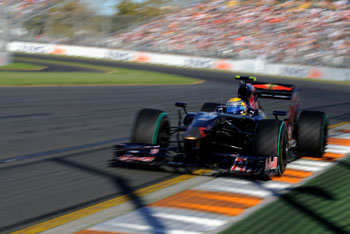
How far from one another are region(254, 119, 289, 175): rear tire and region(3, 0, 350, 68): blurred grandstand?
993 inches

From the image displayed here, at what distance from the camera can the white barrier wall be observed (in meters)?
30.6

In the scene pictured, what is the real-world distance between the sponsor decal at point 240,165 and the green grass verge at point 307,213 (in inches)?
26.0

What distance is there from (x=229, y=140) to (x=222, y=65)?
2855 cm

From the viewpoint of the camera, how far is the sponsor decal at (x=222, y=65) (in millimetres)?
34947

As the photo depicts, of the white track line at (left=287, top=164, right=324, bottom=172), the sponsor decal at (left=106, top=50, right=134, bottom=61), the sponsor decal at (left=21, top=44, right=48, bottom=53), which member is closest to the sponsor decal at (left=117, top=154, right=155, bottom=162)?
the white track line at (left=287, top=164, right=324, bottom=172)

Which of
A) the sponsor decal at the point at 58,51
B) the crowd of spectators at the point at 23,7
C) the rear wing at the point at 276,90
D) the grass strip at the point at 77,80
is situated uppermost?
the crowd of spectators at the point at 23,7

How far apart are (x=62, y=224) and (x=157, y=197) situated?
52.4 inches

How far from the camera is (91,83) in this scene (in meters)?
21.5

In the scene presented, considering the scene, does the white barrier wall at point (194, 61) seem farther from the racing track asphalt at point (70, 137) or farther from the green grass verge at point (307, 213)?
the green grass verge at point (307, 213)

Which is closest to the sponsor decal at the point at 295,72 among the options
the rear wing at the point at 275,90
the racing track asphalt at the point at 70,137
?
the racing track asphalt at the point at 70,137

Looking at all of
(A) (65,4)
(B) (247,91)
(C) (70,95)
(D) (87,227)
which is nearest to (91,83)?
(C) (70,95)

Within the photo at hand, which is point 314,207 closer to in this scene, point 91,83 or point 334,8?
point 91,83

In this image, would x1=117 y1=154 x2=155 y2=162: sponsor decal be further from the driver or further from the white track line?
the white track line

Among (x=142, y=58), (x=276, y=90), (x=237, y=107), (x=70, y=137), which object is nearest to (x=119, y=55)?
(x=142, y=58)
